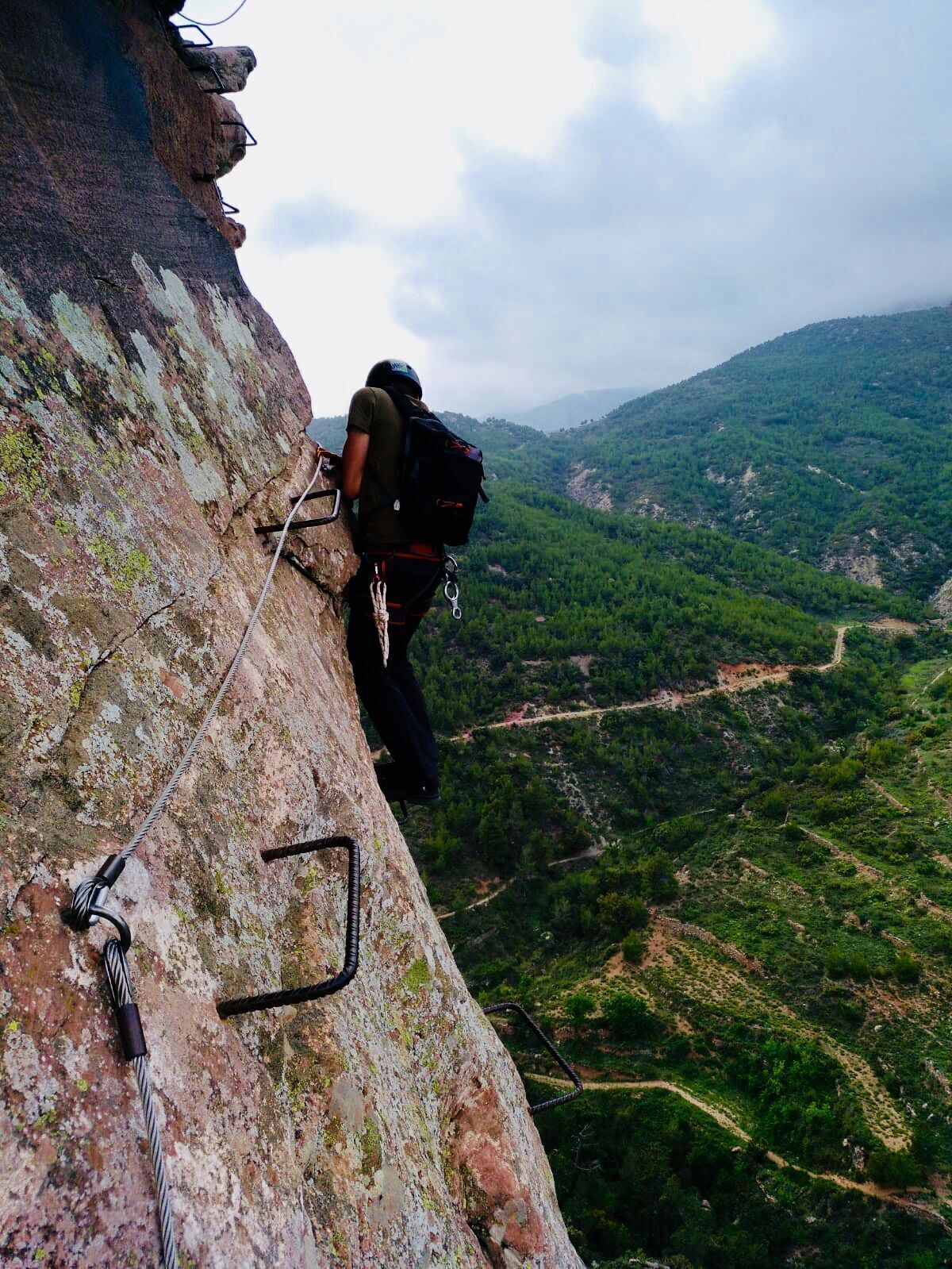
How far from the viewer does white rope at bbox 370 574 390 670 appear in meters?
4.55

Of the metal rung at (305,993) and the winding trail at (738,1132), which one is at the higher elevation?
the metal rung at (305,993)

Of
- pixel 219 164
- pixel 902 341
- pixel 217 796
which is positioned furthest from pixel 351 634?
pixel 902 341

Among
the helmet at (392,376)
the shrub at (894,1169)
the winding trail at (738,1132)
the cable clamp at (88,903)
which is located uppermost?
the helmet at (392,376)

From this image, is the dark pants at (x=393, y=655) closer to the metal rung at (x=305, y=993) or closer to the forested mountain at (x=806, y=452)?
the metal rung at (x=305, y=993)

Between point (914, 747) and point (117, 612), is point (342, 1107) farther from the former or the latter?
point (914, 747)

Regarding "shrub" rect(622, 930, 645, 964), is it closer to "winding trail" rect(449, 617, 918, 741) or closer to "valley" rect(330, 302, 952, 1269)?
"valley" rect(330, 302, 952, 1269)

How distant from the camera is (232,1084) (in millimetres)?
1974

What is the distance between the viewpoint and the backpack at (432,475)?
4.44 m

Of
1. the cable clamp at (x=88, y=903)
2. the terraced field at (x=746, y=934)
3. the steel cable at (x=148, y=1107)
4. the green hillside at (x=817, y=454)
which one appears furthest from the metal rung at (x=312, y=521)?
the green hillside at (x=817, y=454)

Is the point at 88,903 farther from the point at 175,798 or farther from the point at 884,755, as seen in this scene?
the point at 884,755

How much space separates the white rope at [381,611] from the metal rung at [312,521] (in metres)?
0.52

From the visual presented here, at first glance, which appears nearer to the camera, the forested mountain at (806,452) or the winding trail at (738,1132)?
A: the winding trail at (738,1132)

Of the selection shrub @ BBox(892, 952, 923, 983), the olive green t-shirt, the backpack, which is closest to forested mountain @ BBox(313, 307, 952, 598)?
shrub @ BBox(892, 952, 923, 983)

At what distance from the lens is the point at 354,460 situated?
176 inches
